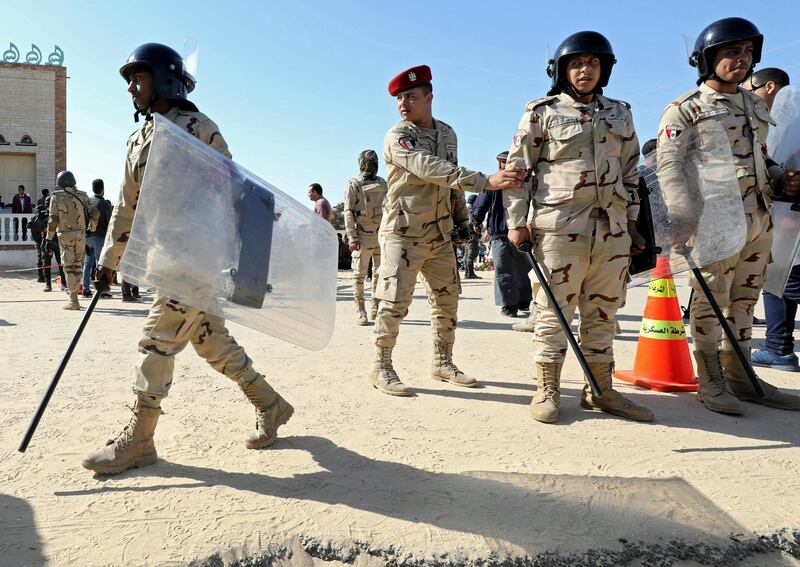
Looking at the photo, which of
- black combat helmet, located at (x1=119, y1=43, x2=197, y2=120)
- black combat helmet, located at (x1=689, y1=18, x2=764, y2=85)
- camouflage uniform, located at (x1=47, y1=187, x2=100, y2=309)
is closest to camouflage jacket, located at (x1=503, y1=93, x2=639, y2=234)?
black combat helmet, located at (x1=689, y1=18, x2=764, y2=85)

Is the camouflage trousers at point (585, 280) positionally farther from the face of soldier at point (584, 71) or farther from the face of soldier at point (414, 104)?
the face of soldier at point (414, 104)

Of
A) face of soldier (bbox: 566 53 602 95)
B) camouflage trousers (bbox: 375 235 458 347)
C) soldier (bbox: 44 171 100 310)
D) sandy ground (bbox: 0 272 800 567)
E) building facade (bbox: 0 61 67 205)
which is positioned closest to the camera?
sandy ground (bbox: 0 272 800 567)

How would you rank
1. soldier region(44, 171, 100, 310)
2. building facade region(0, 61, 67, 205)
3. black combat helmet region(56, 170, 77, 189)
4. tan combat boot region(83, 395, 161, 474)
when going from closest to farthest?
tan combat boot region(83, 395, 161, 474) → soldier region(44, 171, 100, 310) → black combat helmet region(56, 170, 77, 189) → building facade region(0, 61, 67, 205)

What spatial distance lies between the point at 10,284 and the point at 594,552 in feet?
46.4

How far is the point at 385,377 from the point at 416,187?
4.42 ft

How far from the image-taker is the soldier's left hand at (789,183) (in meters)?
3.59

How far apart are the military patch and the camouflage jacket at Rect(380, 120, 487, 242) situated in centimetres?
132

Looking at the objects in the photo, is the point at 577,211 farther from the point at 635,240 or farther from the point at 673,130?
the point at 673,130

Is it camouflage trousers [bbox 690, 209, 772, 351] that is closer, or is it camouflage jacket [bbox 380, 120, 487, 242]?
camouflage trousers [bbox 690, 209, 772, 351]

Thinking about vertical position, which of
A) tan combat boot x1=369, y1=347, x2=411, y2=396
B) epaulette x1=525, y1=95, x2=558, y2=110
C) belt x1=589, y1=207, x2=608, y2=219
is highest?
epaulette x1=525, y1=95, x2=558, y2=110

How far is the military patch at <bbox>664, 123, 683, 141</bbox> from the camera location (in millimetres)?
3578

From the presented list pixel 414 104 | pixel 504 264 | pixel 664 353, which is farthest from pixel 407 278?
pixel 504 264

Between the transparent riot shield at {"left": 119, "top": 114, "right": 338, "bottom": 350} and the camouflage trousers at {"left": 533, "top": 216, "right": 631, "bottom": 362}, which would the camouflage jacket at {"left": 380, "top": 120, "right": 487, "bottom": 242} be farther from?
the transparent riot shield at {"left": 119, "top": 114, "right": 338, "bottom": 350}

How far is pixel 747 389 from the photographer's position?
388cm
